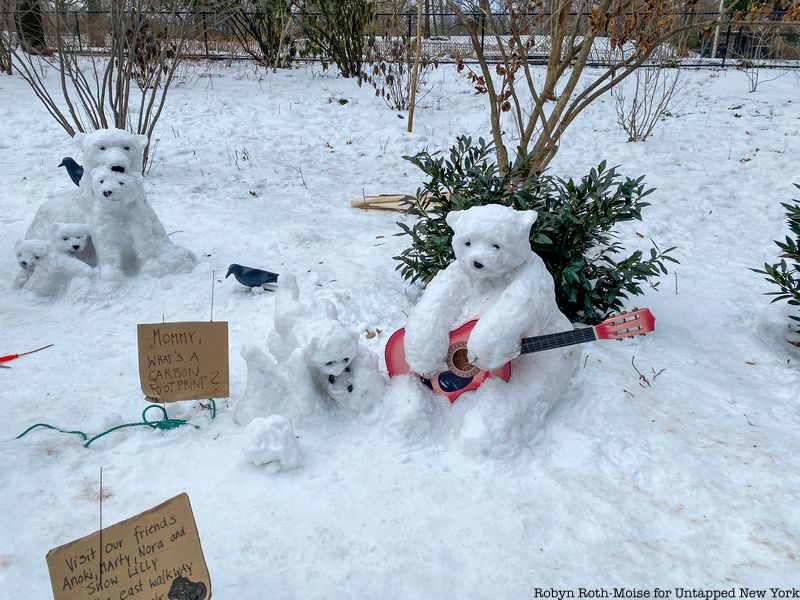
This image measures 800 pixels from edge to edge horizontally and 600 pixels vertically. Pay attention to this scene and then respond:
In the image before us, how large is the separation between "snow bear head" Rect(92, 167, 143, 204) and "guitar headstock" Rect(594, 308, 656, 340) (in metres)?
2.64

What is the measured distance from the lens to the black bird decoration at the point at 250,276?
3.62 meters

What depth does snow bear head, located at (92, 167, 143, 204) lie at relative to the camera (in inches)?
133

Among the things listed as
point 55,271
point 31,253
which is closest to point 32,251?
point 31,253

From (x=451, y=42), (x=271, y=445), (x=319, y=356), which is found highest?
(x=451, y=42)

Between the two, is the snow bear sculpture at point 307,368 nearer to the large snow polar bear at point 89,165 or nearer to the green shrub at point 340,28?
the large snow polar bear at point 89,165

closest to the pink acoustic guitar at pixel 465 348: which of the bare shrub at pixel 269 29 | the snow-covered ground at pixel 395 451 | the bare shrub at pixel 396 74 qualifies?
the snow-covered ground at pixel 395 451

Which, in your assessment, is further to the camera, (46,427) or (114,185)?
(114,185)

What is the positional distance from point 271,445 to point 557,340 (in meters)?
1.13

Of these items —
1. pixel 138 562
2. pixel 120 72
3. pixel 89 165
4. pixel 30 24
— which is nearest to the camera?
pixel 138 562

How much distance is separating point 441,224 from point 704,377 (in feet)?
5.17

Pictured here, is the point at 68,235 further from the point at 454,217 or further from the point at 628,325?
the point at 628,325

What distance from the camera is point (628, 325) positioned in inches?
85.9

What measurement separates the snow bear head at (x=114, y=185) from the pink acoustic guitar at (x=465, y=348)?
1.85 meters

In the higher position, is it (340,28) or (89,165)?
(340,28)
